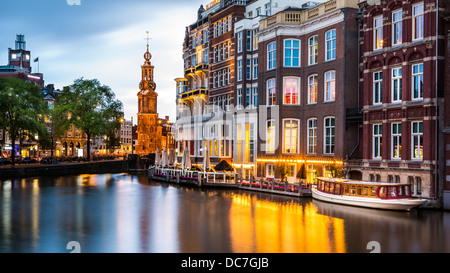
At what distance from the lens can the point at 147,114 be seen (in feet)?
540

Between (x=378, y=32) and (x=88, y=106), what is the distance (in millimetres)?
65111

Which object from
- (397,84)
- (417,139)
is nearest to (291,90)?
(397,84)

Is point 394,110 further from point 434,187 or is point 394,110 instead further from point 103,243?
point 103,243

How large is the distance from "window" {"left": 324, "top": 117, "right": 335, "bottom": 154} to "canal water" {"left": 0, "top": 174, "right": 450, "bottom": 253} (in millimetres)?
6583

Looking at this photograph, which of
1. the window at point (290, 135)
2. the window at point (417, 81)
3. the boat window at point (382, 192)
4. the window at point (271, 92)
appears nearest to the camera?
the boat window at point (382, 192)

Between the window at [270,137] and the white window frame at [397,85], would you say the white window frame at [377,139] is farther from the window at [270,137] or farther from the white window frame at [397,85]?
the window at [270,137]

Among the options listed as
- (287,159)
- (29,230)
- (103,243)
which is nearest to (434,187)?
(287,159)

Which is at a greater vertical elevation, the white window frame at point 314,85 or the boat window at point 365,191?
the white window frame at point 314,85

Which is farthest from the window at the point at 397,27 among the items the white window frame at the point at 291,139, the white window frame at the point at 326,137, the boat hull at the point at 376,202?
the white window frame at the point at 291,139

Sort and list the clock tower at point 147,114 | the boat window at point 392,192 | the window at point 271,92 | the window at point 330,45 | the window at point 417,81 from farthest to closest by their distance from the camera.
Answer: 1. the clock tower at point 147,114
2. the window at point 271,92
3. the window at point 330,45
4. the window at point 417,81
5. the boat window at point 392,192

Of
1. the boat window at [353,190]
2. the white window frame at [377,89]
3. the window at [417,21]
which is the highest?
the window at [417,21]

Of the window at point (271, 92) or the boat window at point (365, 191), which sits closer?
the boat window at point (365, 191)

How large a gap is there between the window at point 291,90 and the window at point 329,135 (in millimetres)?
4975

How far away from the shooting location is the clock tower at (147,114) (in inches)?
6339
